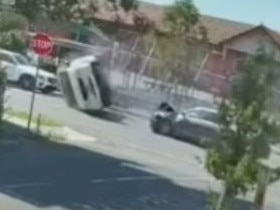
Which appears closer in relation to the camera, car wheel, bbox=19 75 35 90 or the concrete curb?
the concrete curb

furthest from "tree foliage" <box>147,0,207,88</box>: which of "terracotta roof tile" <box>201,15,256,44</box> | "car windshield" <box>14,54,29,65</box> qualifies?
"car windshield" <box>14,54,29,65</box>

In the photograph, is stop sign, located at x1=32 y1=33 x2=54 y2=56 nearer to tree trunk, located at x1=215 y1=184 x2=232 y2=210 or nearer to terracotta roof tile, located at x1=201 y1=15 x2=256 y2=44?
tree trunk, located at x1=215 y1=184 x2=232 y2=210

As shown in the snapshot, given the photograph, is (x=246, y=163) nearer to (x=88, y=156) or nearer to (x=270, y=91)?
(x=270, y=91)

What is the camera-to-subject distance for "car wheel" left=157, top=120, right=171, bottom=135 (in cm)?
3434

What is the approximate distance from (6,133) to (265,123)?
13240 mm

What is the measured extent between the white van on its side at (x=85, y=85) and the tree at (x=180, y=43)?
479 cm

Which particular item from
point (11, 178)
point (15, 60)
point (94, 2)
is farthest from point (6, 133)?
point (15, 60)

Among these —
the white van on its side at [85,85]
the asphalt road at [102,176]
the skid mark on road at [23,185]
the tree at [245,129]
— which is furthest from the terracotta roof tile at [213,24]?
the tree at [245,129]

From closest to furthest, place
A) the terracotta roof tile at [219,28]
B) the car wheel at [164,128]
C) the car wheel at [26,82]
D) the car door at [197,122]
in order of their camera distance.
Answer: the car door at [197,122], the car wheel at [164,128], the car wheel at [26,82], the terracotta roof tile at [219,28]

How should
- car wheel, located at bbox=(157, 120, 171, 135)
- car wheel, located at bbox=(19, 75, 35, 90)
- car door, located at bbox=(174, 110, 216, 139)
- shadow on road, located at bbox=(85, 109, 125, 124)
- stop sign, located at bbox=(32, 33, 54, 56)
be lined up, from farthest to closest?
1. car wheel, located at bbox=(19, 75, 35, 90)
2. shadow on road, located at bbox=(85, 109, 125, 124)
3. car wheel, located at bbox=(157, 120, 171, 135)
4. car door, located at bbox=(174, 110, 216, 139)
5. stop sign, located at bbox=(32, 33, 54, 56)

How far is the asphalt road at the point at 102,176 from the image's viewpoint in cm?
1538

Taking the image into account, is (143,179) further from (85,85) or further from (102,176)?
(85,85)

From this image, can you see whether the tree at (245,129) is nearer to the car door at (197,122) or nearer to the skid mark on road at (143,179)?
the skid mark on road at (143,179)

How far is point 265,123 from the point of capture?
33.0ft
